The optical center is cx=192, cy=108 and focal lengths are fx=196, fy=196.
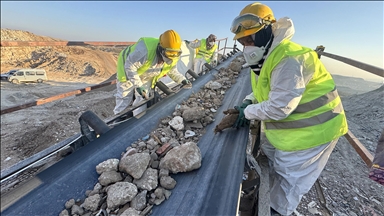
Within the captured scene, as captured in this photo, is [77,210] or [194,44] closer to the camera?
[77,210]

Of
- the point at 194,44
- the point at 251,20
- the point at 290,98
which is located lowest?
the point at 290,98

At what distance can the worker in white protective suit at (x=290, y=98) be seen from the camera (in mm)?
1392

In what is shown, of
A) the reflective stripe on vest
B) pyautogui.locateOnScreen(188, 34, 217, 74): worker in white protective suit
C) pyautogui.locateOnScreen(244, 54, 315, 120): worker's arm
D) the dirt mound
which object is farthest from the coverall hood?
the dirt mound

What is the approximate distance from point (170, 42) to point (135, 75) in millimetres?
846

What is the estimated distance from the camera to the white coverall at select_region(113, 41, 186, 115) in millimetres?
3191

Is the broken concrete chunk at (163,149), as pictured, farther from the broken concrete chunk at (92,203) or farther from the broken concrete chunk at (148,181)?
the broken concrete chunk at (92,203)

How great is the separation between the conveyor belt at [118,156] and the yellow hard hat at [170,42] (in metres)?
1.46

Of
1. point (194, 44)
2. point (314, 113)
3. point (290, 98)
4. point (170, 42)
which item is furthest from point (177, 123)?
point (194, 44)

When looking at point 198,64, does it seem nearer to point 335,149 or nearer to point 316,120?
point 335,149

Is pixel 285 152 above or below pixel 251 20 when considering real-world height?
below

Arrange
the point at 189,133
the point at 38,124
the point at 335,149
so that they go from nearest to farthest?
the point at 189,133, the point at 335,149, the point at 38,124

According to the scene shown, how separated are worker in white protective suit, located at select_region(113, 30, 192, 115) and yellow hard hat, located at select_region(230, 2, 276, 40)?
157 centimetres

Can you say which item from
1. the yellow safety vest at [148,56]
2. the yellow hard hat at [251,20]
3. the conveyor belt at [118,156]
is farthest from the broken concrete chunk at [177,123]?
the yellow safety vest at [148,56]

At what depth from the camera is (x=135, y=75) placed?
10.9ft
